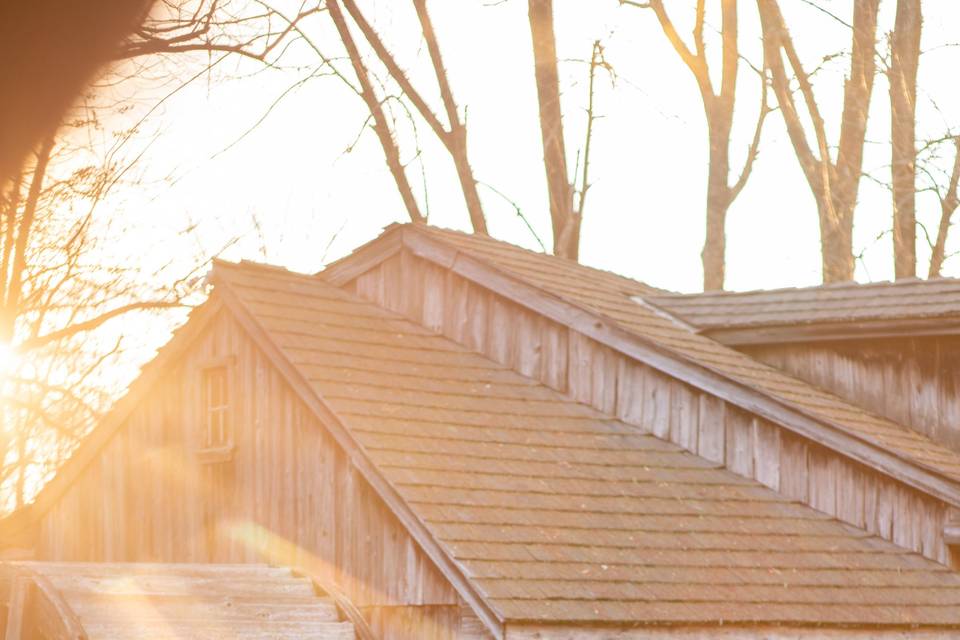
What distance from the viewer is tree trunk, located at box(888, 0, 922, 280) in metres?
26.6

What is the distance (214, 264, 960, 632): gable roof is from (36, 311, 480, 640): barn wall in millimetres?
463

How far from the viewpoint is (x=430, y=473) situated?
1298cm

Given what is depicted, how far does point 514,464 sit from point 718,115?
14392 mm

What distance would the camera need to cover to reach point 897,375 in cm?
1703

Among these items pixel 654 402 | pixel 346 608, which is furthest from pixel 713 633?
pixel 654 402

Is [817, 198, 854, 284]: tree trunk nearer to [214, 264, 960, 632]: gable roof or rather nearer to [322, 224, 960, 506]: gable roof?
[322, 224, 960, 506]: gable roof

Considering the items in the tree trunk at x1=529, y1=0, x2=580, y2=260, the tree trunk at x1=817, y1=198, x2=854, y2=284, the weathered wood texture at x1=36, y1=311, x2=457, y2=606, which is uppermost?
the tree trunk at x1=529, y1=0, x2=580, y2=260

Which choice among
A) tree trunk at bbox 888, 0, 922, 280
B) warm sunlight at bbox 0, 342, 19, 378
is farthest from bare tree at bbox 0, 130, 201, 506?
tree trunk at bbox 888, 0, 922, 280

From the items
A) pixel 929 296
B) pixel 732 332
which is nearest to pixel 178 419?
pixel 732 332

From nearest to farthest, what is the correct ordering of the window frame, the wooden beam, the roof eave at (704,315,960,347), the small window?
the wooden beam
the window frame
the small window
the roof eave at (704,315,960,347)

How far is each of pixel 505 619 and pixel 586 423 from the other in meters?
5.46

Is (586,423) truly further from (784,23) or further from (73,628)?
(784,23)

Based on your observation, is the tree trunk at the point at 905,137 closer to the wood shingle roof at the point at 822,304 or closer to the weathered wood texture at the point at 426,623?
the wood shingle roof at the point at 822,304

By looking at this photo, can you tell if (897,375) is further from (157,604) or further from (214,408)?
(157,604)
